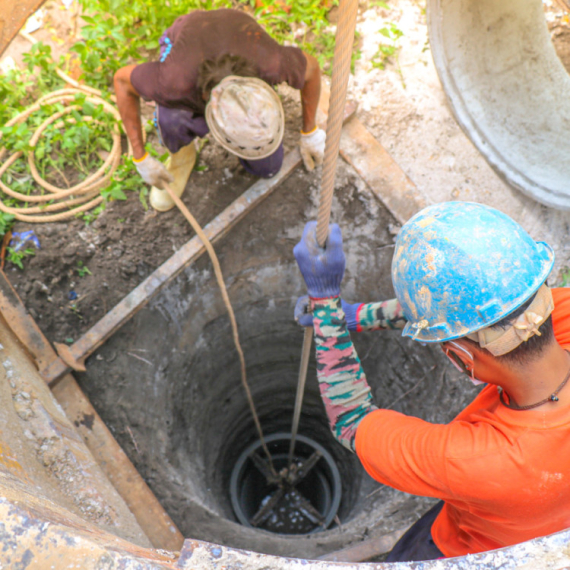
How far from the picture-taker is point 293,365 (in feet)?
13.1

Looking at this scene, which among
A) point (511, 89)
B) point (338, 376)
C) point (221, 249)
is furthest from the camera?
point (511, 89)

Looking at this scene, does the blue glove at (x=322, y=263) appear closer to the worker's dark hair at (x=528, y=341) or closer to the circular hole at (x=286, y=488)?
the worker's dark hair at (x=528, y=341)

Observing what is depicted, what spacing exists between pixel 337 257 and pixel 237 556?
1.25 m

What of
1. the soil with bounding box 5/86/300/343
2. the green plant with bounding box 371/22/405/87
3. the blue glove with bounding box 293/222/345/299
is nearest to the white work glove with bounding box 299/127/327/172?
the soil with bounding box 5/86/300/343

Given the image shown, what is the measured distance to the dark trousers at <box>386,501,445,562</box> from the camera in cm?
180

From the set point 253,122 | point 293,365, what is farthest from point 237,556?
point 293,365

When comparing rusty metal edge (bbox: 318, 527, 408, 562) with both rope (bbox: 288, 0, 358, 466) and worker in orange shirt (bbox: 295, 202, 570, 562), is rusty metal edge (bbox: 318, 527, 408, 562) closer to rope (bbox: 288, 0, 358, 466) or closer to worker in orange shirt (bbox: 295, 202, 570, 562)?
worker in orange shirt (bbox: 295, 202, 570, 562)

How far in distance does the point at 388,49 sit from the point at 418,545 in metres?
3.20

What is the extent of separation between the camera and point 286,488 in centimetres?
446

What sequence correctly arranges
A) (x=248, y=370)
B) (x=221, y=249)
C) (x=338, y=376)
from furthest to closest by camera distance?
(x=248, y=370) → (x=221, y=249) → (x=338, y=376)

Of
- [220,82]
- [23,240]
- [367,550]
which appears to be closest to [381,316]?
[367,550]

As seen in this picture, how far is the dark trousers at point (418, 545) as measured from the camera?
1798mm

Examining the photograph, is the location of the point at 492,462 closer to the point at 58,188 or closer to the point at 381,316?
the point at 381,316

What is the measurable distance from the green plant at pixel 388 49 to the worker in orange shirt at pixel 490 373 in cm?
233
